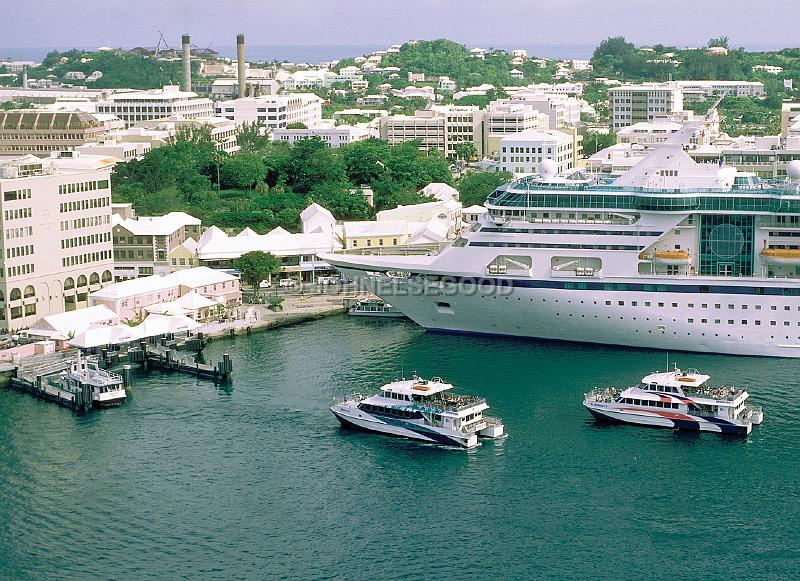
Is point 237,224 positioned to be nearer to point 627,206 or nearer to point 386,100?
point 627,206

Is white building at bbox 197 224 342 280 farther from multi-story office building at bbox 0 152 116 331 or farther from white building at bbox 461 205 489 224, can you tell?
white building at bbox 461 205 489 224

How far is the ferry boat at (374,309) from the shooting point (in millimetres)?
44469

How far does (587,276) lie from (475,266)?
3412 millimetres

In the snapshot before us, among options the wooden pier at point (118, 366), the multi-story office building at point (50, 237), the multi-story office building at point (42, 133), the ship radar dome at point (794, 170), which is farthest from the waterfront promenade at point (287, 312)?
the multi-story office building at point (42, 133)

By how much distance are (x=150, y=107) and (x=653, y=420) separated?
68.6 meters

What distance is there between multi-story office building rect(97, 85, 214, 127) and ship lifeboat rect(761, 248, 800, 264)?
60.7 metres

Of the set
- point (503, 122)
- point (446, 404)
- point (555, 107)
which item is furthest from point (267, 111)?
point (446, 404)

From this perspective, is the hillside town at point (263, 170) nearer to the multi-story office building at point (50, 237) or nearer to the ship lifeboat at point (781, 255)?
the multi-story office building at point (50, 237)

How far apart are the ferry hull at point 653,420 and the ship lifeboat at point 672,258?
8.13 m

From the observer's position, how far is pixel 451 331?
4169cm

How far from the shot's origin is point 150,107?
9500cm

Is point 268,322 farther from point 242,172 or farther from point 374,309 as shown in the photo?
point 242,172

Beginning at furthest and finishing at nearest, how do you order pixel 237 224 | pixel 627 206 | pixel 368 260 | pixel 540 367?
pixel 237 224, pixel 368 260, pixel 627 206, pixel 540 367

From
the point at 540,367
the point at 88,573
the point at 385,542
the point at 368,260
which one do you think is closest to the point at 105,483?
the point at 88,573
